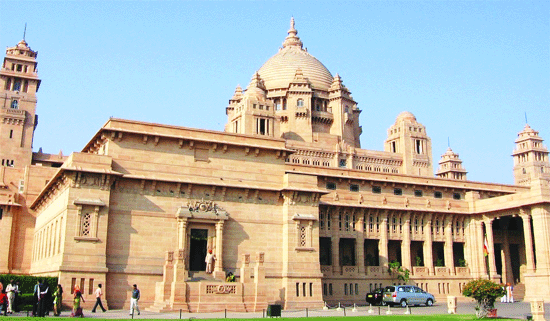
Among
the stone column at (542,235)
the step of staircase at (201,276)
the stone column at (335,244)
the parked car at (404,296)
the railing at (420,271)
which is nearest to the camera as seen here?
the step of staircase at (201,276)

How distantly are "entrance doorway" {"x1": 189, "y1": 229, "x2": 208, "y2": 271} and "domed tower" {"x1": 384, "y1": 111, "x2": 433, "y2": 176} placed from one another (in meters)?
48.1

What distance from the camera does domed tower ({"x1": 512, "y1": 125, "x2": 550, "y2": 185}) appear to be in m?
110

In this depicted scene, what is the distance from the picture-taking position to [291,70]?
85750 mm

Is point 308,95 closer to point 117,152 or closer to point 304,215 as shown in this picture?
point 304,215

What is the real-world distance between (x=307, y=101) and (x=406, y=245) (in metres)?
33.8

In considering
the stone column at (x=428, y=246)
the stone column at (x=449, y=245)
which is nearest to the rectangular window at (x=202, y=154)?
the stone column at (x=428, y=246)

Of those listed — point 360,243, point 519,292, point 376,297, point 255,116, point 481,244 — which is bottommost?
point 376,297

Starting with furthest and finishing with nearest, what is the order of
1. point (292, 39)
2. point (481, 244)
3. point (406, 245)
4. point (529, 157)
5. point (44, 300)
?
point (529, 157), point (292, 39), point (481, 244), point (406, 245), point (44, 300)

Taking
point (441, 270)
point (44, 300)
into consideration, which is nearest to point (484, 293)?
point (44, 300)

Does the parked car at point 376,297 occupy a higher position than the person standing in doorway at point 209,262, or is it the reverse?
the person standing in doorway at point 209,262

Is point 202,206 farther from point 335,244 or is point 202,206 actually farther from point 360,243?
point 360,243

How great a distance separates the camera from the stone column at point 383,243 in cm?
5047

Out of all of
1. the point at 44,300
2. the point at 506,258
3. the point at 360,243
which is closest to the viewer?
the point at 44,300

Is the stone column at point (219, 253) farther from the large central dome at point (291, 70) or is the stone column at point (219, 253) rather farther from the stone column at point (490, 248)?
the large central dome at point (291, 70)
